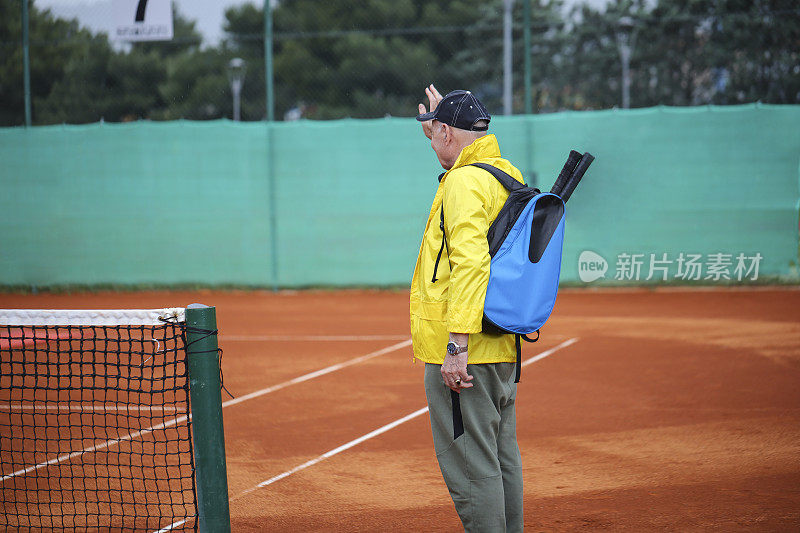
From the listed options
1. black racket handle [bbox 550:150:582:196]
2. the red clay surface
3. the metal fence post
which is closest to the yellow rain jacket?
black racket handle [bbox 550:150:582:196]

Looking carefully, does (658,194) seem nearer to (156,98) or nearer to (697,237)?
(697,237)

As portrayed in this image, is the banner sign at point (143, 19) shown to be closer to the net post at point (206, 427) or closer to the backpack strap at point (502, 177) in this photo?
the net post at point (206, 427)

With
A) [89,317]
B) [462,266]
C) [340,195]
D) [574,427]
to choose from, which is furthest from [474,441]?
[340,195]

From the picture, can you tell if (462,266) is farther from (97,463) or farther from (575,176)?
(97,463)

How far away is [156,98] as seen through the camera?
3722 centimetres

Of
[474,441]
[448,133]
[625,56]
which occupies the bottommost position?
[474,441]

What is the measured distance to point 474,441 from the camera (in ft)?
10.7

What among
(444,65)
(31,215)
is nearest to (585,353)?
(31,215)

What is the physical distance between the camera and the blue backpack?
10.3ft

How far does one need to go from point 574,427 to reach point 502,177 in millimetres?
3037

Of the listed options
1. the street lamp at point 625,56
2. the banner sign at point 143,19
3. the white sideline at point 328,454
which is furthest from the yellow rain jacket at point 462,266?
the street lamp at point 625,56

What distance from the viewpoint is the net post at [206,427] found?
3268mm

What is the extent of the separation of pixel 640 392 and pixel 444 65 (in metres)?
25.9

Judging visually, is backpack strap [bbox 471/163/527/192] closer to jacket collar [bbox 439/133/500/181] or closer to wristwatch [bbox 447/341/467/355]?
jacket collar [bbox 439/133/500/181]
